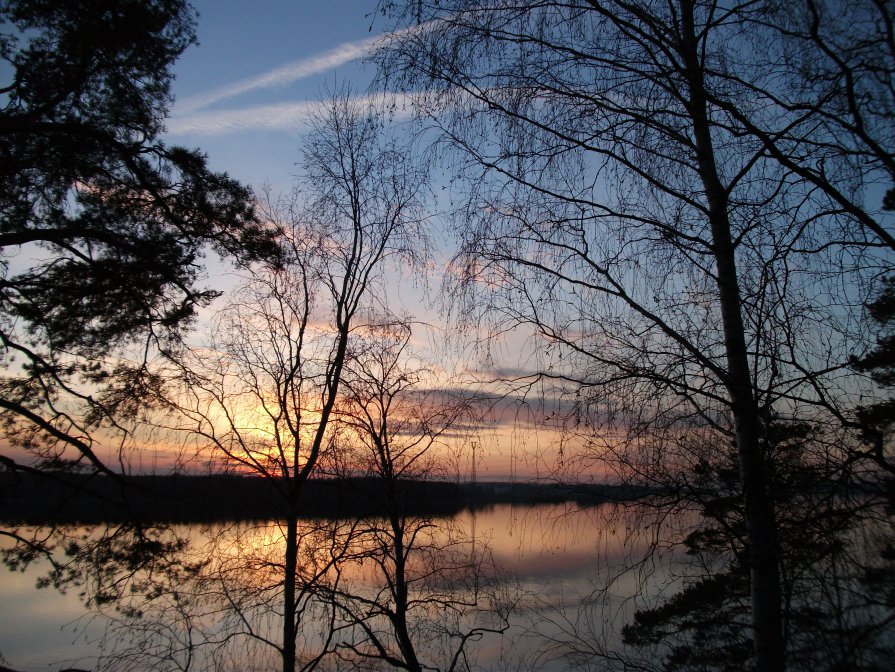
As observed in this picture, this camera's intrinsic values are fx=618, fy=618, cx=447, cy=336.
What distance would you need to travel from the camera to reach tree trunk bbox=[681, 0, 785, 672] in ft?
9.70

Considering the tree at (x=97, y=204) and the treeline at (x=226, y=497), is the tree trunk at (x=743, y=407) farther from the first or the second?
the tree at (x=97, y=204)

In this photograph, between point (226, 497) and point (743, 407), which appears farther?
point (226, 497)

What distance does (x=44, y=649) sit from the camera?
503 inches

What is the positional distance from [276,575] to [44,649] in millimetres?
8259

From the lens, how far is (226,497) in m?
7.59

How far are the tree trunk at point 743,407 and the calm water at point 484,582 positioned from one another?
0.50m

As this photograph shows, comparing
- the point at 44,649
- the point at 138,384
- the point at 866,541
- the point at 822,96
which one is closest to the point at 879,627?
the point at 866,541

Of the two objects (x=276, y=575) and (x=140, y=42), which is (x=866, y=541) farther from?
(x=276, y=575)

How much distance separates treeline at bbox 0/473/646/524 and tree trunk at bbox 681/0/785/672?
54cm

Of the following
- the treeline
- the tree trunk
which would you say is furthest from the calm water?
the tree trunk

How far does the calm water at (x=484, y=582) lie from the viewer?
3.29 metres

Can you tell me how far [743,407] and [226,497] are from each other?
6363mm

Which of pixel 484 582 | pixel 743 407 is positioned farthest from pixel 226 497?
pixel 743 407

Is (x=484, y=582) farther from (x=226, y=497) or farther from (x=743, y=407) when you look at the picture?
(x=743, y=407)
